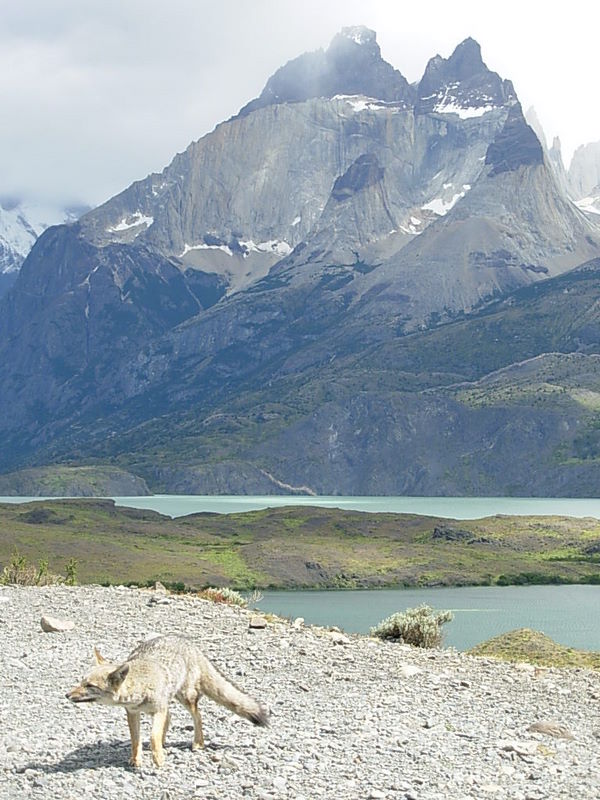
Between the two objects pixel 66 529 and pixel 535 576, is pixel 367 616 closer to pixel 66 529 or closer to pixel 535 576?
pixel 535 576

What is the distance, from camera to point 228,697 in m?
13.8

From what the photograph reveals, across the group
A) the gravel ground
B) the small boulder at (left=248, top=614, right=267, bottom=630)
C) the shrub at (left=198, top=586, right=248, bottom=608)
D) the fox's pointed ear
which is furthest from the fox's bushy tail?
the shrub at (left=198, top=586, right=248, bottom=608)

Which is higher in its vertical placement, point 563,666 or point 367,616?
point 563,666

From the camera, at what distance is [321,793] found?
12.4 m

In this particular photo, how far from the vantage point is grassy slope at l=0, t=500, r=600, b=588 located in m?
105

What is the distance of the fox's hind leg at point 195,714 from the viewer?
45.0 feet

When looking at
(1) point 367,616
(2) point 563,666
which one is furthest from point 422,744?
(1) point 367,616

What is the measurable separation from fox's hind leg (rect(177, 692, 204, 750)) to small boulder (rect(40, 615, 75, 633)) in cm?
836

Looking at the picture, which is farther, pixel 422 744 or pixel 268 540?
pixel 268 540

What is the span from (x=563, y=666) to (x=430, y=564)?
93.9m

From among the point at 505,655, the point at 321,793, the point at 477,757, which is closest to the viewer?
the point at 321,793

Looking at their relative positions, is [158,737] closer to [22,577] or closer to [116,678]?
[116,678]

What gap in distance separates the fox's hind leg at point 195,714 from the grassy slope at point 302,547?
7817cm

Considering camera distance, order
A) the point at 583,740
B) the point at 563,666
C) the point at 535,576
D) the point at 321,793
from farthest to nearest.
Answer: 1. the point at 535,576
2. the point at 563,666
3. the point at 583,740
4. the point at 321,793
